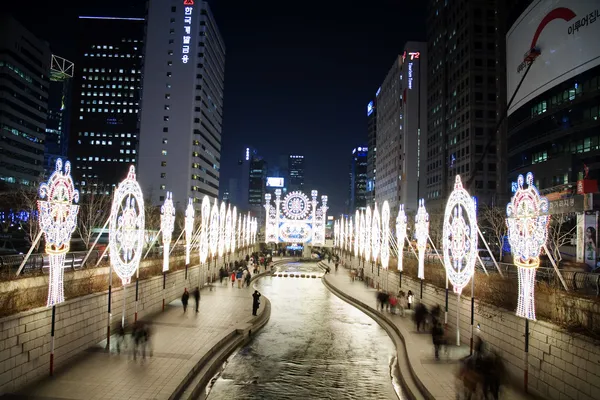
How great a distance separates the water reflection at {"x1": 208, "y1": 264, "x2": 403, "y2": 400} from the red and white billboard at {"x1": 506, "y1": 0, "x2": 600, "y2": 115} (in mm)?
29098

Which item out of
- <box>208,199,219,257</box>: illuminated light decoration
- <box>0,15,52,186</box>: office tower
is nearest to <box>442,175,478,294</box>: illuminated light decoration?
<box>208,199,219,257</box>: illuminated light decoration

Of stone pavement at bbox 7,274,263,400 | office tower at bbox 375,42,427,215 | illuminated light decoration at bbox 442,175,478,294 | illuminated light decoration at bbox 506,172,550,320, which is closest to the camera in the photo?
stone pavement at bbox 7,274,263,400

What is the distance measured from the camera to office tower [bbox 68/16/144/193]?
4825 inches

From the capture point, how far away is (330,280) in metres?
43.1

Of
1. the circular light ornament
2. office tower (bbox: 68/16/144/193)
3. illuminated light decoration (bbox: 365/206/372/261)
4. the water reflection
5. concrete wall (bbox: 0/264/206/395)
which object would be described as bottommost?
the water reflection

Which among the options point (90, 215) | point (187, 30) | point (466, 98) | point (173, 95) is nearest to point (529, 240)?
point (90, 215)

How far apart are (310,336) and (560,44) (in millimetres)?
36218

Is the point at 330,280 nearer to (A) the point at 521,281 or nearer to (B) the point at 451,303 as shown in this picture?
(B) the point at 451,303

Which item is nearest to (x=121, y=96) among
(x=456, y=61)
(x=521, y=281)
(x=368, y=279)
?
(x=456, y=61)

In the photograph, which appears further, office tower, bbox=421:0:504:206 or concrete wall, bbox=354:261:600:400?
office tower, bbox=421:0:504:206

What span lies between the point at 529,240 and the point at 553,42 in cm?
3649

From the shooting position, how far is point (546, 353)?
39.7 feet

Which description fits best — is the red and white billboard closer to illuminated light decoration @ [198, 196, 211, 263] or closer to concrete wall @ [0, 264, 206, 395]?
illuminated light decoration @ [198, 196, 211, 263]

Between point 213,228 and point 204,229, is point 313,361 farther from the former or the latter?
point 213,228
